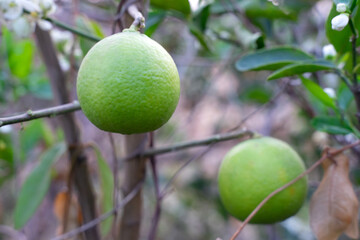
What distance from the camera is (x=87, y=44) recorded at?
100cm

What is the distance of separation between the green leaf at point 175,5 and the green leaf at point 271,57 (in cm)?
25

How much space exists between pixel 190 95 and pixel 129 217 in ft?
5.16

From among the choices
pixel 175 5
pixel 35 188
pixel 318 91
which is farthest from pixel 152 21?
pixel 35 188

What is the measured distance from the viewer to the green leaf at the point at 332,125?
2.77 feet

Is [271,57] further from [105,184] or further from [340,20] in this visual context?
[105,184]

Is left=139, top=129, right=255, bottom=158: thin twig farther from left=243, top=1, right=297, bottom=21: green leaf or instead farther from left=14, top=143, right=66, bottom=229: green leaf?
left=243, top=1, right=297, bottom=21: green leaf

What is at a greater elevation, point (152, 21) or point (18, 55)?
point (152, 21)

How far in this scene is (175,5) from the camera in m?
1.04

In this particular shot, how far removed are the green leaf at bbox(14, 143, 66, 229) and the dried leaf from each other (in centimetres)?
67

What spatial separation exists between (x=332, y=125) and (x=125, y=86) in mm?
517

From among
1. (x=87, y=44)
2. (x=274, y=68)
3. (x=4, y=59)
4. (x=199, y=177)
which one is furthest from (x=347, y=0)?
(x=199, y=177)

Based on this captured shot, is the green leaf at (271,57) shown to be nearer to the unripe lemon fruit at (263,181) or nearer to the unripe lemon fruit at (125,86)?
the unripe lemon fruit at (263,181)

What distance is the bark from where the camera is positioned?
977mm

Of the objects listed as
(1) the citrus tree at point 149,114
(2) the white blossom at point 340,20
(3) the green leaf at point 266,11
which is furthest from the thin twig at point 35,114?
(3) the green leaf at point 266,11
